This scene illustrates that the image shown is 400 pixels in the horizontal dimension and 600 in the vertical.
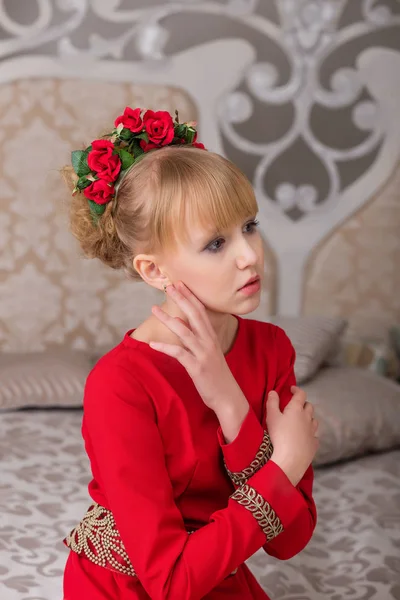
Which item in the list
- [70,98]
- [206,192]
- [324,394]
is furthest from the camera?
[70,98]

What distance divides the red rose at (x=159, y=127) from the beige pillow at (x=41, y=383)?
1675mm

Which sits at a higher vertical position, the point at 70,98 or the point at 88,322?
the point at 70,98

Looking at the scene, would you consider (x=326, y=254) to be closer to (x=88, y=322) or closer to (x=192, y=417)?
(x=88, y=322)

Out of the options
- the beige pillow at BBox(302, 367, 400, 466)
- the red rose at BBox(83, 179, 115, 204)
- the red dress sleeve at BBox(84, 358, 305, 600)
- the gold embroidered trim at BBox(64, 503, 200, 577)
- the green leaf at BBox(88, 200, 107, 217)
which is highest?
the red rose at BBox(83, 179, 115, 204)

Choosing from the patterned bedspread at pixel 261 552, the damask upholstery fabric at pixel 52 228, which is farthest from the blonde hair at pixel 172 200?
the damask upholstery fabric at pixel 52 228

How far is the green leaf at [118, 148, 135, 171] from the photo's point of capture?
4.29 feet

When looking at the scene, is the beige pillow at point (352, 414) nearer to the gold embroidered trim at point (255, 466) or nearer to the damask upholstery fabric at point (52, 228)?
the damask upholstery fabric at point (52, 228)

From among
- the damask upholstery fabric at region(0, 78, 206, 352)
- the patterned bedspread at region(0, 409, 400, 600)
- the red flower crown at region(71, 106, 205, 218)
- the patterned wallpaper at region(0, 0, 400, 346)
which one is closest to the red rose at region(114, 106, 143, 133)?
the red flower crown at region(71, 106, 205, 218)

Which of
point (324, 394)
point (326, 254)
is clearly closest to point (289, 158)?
point (326, 254)

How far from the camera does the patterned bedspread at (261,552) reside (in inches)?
70.6

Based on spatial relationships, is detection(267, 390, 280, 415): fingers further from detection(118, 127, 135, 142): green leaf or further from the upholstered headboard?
the upholstered headboard

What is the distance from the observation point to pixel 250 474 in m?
1.19

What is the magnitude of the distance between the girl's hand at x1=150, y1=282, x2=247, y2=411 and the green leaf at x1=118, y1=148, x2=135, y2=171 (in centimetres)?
26

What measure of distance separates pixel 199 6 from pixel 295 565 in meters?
2.28
